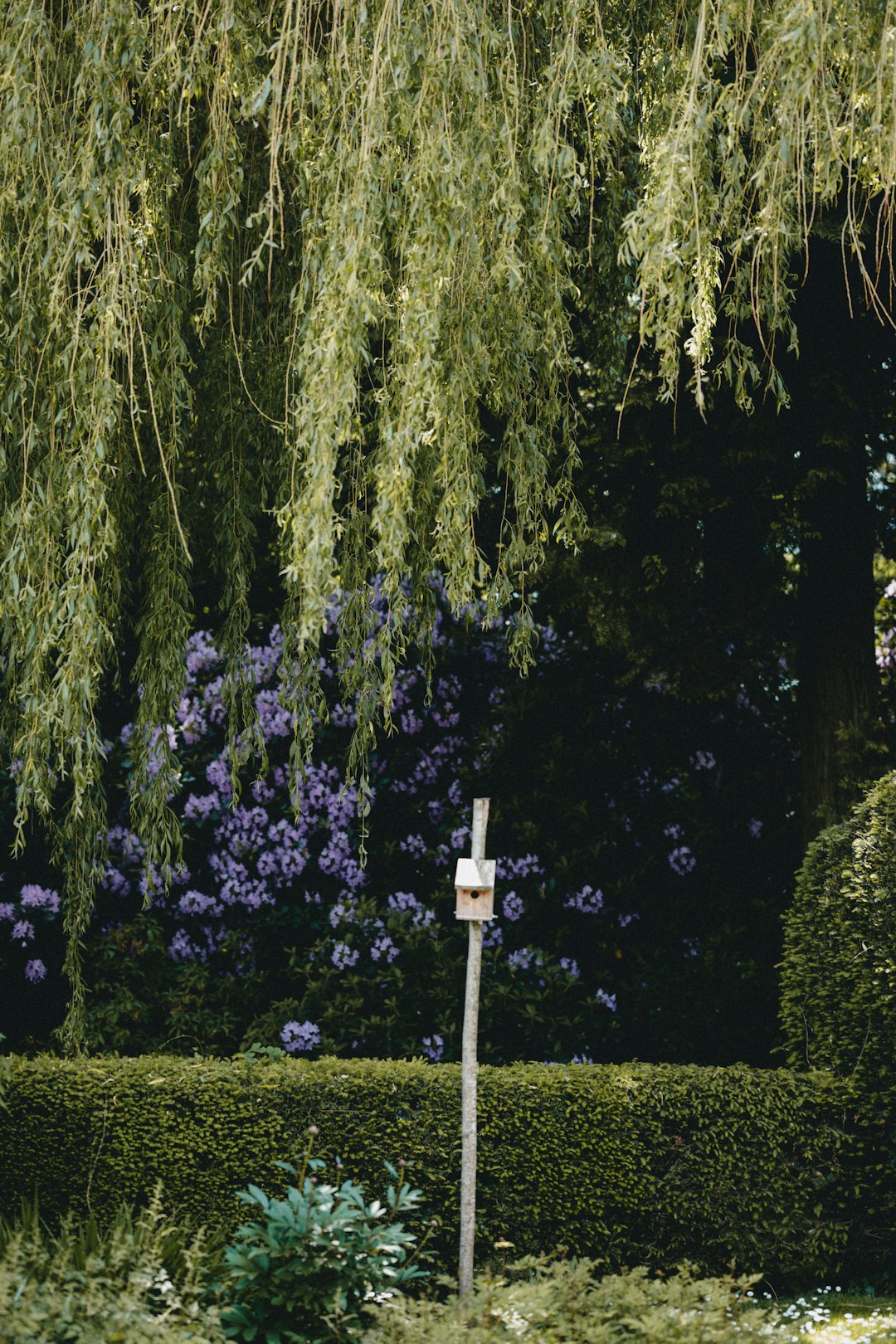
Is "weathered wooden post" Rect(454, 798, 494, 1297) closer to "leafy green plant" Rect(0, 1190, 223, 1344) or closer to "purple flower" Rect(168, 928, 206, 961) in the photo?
"leafy green plant" Rect(0, 1190, 223, 1344)

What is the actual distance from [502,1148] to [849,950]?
1.63 m

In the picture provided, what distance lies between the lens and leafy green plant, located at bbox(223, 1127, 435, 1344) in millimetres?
3080

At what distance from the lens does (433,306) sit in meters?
3.32

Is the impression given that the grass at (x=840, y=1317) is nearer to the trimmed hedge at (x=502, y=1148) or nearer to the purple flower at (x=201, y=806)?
the trimmed hedge at (x=502, y=1148)

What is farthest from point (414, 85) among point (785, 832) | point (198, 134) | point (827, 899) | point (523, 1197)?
point (785, 832)

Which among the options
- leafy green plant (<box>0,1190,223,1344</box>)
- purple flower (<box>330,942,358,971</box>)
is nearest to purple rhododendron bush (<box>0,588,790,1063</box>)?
purple flower (<box>330,942,358,971</box>)

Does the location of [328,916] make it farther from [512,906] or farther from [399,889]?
[512,906]

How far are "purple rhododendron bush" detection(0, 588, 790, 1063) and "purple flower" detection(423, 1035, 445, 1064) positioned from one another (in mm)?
12

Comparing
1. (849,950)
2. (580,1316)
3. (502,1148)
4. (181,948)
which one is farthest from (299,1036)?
(580,1316)

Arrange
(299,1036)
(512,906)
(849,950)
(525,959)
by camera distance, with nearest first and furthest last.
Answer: (849,950) < (299,1036) < (525,959) < (512,906)

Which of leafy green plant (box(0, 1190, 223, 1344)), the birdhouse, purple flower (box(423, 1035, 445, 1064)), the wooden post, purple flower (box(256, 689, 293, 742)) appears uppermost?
purple flower (box(256, 689, 293, 742))

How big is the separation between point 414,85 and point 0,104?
1234 millimetres

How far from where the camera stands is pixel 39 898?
20.5 ft

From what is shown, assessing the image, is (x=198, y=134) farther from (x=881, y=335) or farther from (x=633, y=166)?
(x=881, y=335)
